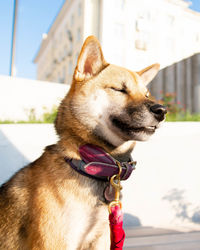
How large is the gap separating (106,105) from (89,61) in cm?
43

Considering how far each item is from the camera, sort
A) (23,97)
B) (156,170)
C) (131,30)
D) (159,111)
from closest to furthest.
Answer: (159,111)
(156,170)
(23,97)
(131,30)

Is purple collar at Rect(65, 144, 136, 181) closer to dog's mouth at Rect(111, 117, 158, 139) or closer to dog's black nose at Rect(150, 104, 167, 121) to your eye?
dog's mouth at Rect(111, 117, 158, 139)

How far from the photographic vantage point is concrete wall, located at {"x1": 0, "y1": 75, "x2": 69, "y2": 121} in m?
5.84

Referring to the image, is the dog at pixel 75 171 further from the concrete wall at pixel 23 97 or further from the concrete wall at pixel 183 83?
the concrete wall at pixel 183 83

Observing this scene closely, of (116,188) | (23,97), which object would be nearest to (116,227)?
(116,188)

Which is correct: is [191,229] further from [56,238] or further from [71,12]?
[71,12]

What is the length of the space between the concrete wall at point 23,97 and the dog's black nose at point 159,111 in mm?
4238

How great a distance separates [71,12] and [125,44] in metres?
6.07

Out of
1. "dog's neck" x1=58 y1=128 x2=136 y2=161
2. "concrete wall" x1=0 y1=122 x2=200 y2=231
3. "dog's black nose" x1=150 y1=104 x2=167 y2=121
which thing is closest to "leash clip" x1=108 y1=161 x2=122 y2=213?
"dog's neck" x1=58 y1=128 x2=136 y2=161

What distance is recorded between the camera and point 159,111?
5.04ft

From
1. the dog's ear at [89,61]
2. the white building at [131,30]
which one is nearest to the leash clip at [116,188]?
the dog's ear at [89,61]

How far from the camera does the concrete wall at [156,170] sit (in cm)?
329

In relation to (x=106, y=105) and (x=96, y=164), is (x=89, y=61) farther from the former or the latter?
(x=96, y=164)

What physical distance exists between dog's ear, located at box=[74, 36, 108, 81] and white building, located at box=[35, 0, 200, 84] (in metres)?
14.2
